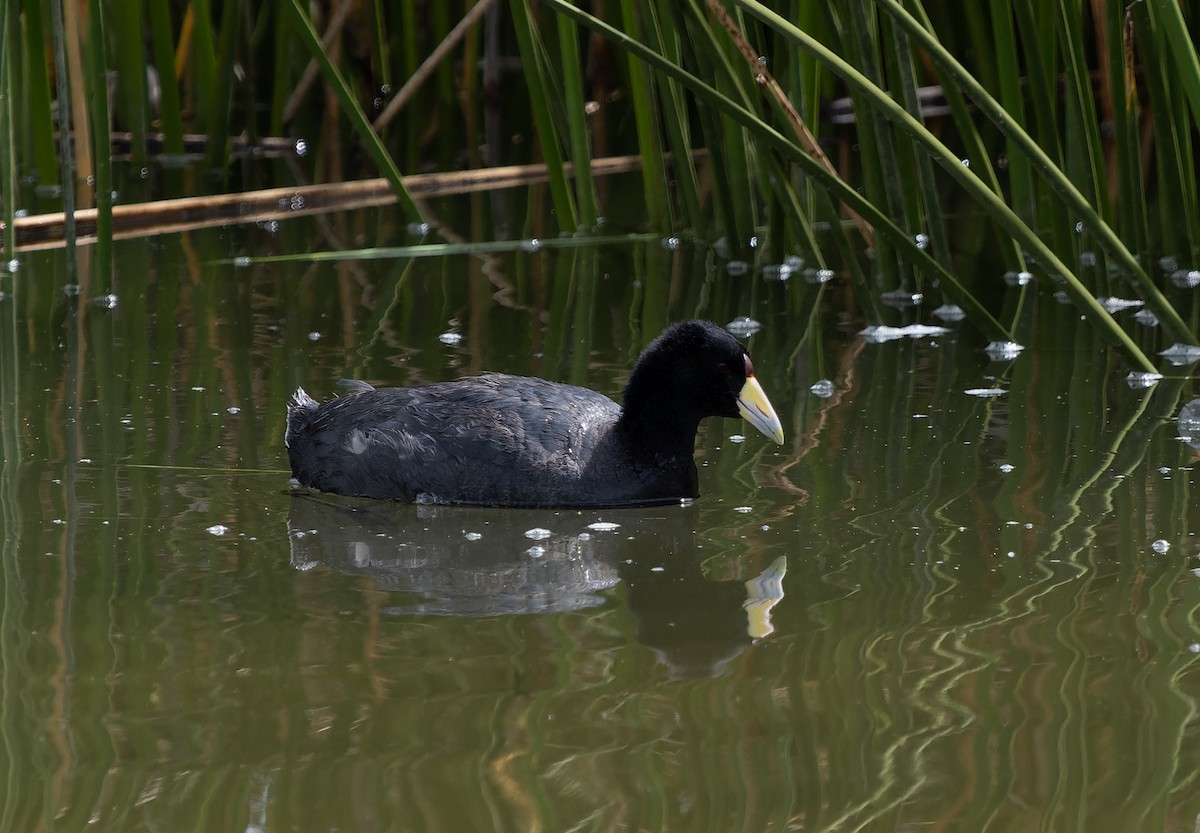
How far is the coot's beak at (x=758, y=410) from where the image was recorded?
452 cm

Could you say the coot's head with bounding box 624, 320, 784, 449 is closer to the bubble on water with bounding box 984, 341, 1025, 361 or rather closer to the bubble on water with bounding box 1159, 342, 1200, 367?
the bubble on water with bounding box 984, 341, 1025, 361

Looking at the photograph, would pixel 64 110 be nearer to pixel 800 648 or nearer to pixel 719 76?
pixel 719 76

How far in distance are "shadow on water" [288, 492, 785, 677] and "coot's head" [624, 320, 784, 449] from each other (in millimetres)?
254

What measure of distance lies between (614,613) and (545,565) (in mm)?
389

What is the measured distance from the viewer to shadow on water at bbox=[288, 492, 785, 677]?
11.9 ft

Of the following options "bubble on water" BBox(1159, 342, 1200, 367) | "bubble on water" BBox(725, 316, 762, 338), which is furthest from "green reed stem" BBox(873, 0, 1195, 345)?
"bubble on water" BBox(725, 316, 762, 338)

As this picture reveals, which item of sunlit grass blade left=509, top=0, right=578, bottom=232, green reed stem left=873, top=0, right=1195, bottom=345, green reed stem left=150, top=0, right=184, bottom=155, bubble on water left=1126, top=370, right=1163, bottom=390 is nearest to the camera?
green reed stem left=873, top=0, right=1195, bottom=345

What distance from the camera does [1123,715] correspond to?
3.10m

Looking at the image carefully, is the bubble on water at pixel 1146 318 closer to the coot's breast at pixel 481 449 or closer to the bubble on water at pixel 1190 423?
the bubble on water at pixel 1190 423

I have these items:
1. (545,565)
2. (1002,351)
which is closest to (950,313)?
(1002,351)

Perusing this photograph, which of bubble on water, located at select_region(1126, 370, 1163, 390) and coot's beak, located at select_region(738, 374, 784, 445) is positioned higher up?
coot's beak, located at select_region(738, 374, 784, 445)

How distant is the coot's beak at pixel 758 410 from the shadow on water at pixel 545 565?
0.30 meters

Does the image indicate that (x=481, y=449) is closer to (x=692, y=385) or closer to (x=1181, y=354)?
(x=692, y=385)

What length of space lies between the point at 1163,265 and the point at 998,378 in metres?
1.44
